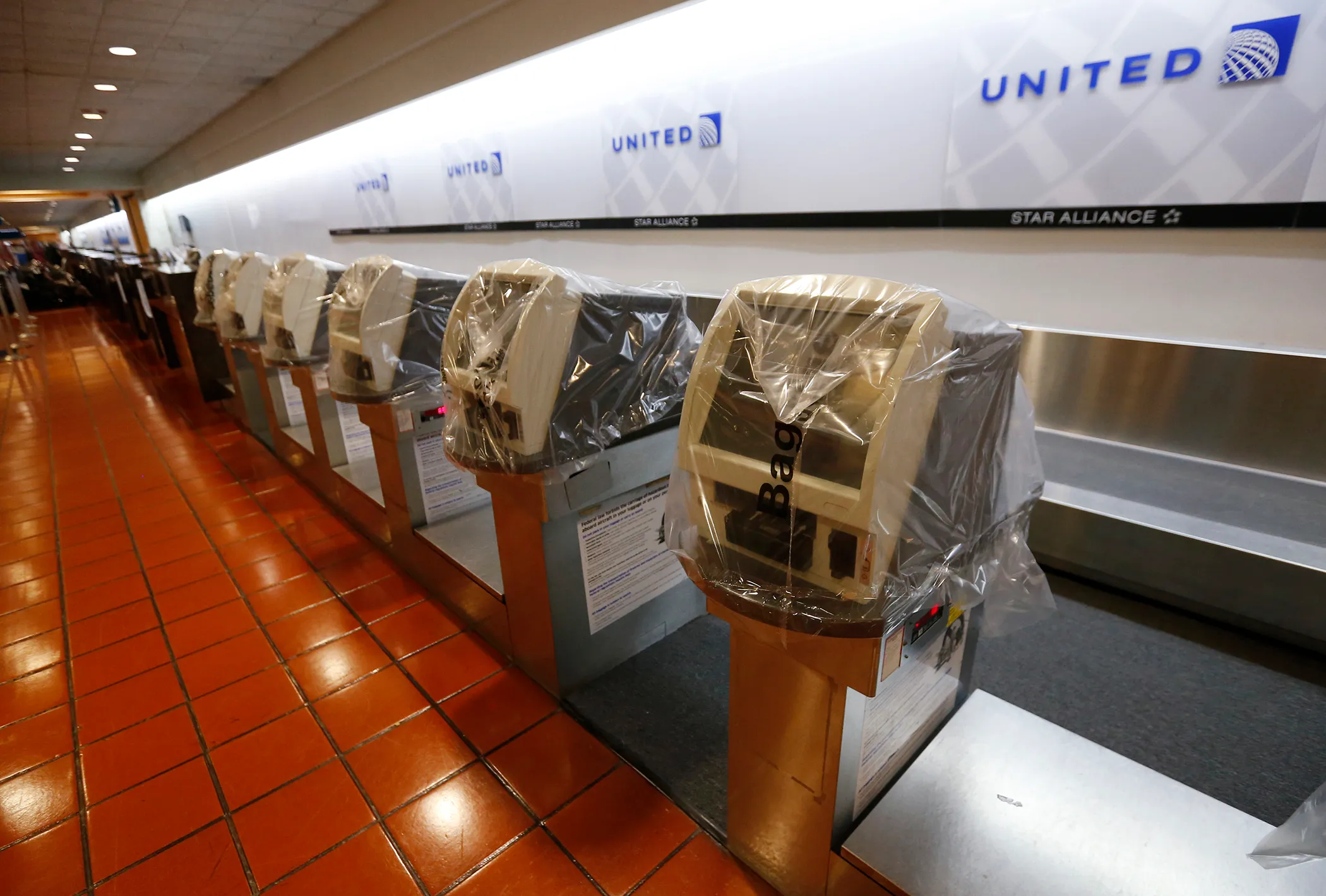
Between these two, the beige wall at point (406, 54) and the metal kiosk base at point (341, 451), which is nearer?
the metal kiosk base at point (341, 451)

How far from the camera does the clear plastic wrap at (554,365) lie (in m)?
1.47

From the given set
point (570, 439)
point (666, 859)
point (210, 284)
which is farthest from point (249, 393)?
point (666, 859)

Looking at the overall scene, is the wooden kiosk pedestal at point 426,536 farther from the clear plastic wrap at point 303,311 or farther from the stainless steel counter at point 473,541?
the clear plastic wrap at point 303,311

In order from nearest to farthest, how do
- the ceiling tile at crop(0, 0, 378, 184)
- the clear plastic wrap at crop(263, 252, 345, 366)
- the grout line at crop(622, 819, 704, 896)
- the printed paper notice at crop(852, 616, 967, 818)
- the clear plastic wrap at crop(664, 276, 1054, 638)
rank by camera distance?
the clear plastic wrap at crop(664, 276, 1054, 638) < the printed paper notice at crop(852, 616, 967, 818) < the grout line at crop(622, 819, 704, 896) < the clear plastic wrap at crop(263, 252, 345, 366) < the ceiling tile at crop(0, 0, 378, 184)

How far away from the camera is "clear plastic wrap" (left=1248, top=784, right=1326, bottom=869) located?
71 centimetres

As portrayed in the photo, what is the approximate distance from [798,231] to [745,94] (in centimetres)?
64

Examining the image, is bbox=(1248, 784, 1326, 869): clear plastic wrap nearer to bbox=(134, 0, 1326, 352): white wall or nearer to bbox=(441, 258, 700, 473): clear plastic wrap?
bbox=(441, 258, 700, 473): clear plastic wrap

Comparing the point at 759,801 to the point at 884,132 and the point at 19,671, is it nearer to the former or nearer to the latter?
the point at 884,132

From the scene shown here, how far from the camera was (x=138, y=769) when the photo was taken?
1.72 metres

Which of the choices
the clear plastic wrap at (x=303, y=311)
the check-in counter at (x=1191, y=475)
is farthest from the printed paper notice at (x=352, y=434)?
the check-in counter at (x=1191, y=475)

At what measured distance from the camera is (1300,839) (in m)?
0.73

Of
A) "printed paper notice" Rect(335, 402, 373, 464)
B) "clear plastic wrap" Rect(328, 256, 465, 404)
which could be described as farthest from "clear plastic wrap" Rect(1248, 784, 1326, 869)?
"printed paper notice" Rect(335, 402, 373, 464)

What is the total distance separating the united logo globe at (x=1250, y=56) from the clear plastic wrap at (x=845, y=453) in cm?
136

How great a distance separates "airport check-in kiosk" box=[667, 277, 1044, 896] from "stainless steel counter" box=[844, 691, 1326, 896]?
74 mm
